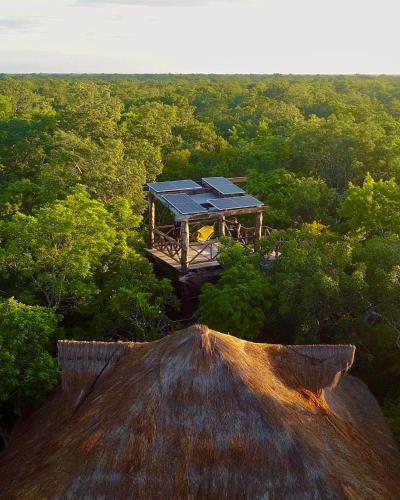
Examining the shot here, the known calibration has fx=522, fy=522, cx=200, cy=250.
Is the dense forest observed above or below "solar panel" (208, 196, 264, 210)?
below

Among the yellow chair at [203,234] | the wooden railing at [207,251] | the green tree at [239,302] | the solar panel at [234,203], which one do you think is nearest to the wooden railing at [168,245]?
the wooden railing at [207,251]

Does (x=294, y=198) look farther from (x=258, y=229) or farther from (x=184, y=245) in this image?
(x=184, y=245)

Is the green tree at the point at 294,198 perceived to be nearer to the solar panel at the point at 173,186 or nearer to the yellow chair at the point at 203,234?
the yellow chair at the point at 203,234

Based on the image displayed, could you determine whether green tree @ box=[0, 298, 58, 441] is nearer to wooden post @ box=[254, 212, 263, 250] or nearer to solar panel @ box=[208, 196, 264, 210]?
solar panel @ box=[208, 196, 264, 210]

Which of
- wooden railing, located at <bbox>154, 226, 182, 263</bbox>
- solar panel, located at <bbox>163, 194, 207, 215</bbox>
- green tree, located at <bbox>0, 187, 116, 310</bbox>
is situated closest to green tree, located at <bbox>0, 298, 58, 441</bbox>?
green tree, located at <bbox>0, 187, 116, 310</bbox>

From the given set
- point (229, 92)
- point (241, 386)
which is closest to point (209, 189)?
point (241, 386)

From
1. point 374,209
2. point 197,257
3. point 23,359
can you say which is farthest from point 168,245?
point 23,359

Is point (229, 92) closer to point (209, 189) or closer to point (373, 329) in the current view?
point (209, 189)
